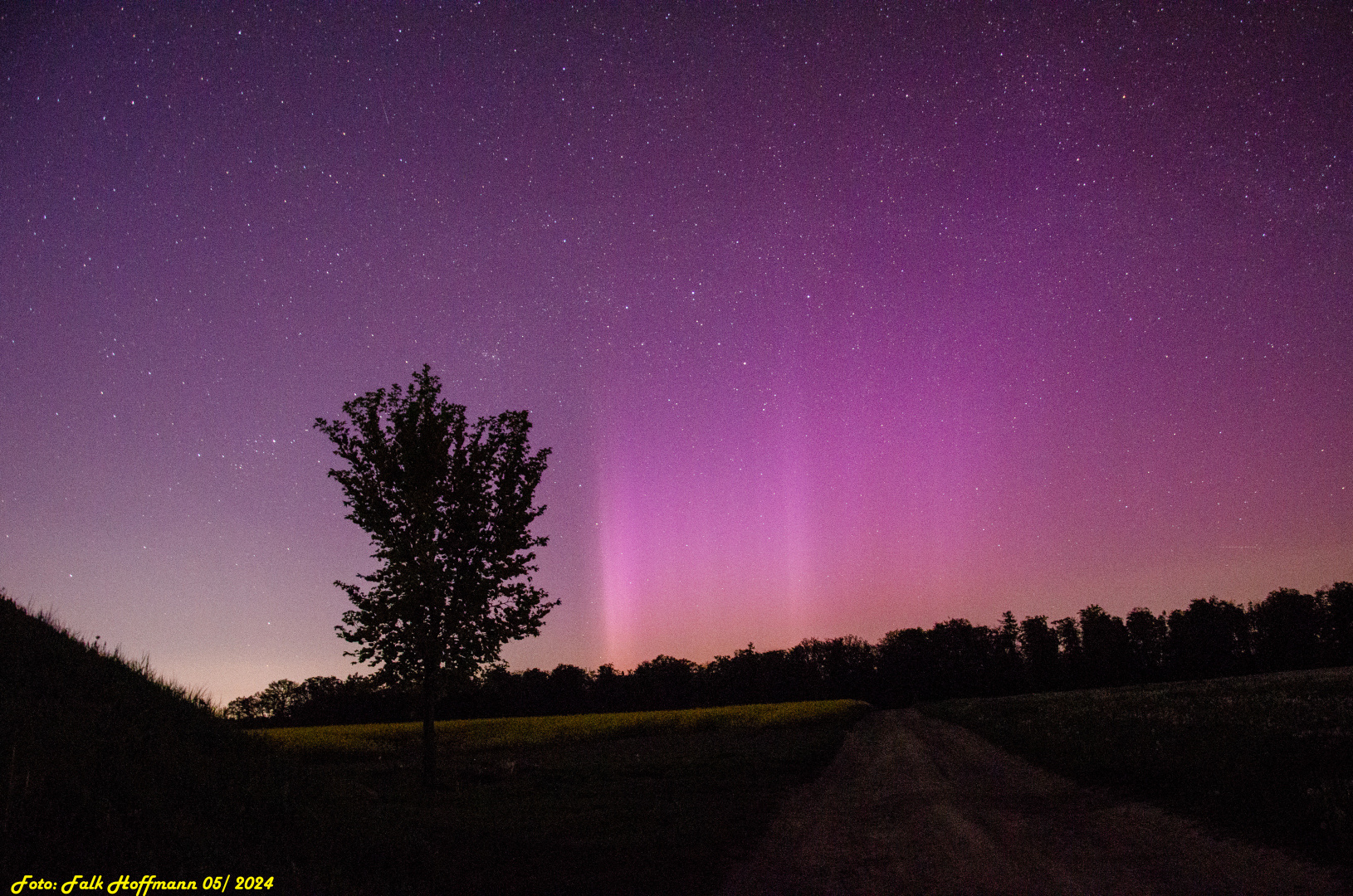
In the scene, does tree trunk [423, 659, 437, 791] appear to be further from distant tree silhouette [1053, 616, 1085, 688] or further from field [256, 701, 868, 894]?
distant tree silhouette [1053, 616, 1085, 688]

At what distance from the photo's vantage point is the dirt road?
7566 mm

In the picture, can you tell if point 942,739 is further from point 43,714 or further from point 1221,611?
point 1221,611

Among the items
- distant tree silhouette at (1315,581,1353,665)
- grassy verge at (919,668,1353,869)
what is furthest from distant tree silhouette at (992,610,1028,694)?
grassy verge at (919,668,1353,869)

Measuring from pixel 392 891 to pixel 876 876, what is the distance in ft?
19.8

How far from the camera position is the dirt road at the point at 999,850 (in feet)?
24.8

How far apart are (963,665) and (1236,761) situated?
14318 cm

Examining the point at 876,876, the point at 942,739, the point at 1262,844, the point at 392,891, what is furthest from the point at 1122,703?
the point at 392,891

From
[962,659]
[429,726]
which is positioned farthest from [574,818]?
[962,659]

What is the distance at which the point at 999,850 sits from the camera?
9.21 metres

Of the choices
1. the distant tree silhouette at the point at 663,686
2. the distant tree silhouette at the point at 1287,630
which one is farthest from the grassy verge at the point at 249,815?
the distant tree silhouette at the point at 1287,630

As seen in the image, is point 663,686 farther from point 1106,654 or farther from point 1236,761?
point 1236,761

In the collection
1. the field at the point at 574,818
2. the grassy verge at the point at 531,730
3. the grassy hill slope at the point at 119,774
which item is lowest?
the grassy verge at the point at 531,730

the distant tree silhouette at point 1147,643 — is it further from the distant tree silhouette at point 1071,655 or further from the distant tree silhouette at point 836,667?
the distant tree silhouette at point 836,667

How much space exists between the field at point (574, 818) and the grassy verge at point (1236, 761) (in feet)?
23.8
